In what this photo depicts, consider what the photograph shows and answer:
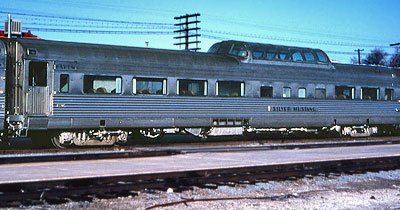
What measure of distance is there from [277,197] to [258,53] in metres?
14.1

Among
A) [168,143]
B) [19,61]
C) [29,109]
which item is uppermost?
[19,61]

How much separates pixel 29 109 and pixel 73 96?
4.93ft

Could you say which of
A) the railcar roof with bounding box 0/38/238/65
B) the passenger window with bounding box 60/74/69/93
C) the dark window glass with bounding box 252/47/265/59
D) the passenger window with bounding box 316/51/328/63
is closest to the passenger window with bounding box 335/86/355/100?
the passenger window with bounding box 316/51/328/63

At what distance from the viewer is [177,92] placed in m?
20.0

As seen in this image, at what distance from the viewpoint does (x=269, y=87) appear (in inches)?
890

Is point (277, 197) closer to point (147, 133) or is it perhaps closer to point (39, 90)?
point (39, 90)

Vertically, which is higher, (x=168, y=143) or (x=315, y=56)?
(x=315, y=56)

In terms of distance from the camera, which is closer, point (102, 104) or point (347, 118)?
point (102, 104)

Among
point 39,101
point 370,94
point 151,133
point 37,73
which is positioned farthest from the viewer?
point 370,94

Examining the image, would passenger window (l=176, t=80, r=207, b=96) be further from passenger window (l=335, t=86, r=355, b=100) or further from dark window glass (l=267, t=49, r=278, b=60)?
passenger window (l=335, t=86, r=355, b=100)

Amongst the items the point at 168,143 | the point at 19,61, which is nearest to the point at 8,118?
the point at 19,61

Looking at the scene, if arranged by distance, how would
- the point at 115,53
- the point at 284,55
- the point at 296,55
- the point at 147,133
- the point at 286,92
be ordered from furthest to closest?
the point at 296,55
the point at 284,55
the point at 286,92
the point at 147,133
the point at 115,53

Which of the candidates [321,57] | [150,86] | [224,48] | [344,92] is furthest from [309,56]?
[150,86]

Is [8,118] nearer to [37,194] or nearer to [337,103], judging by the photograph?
[37,194]
